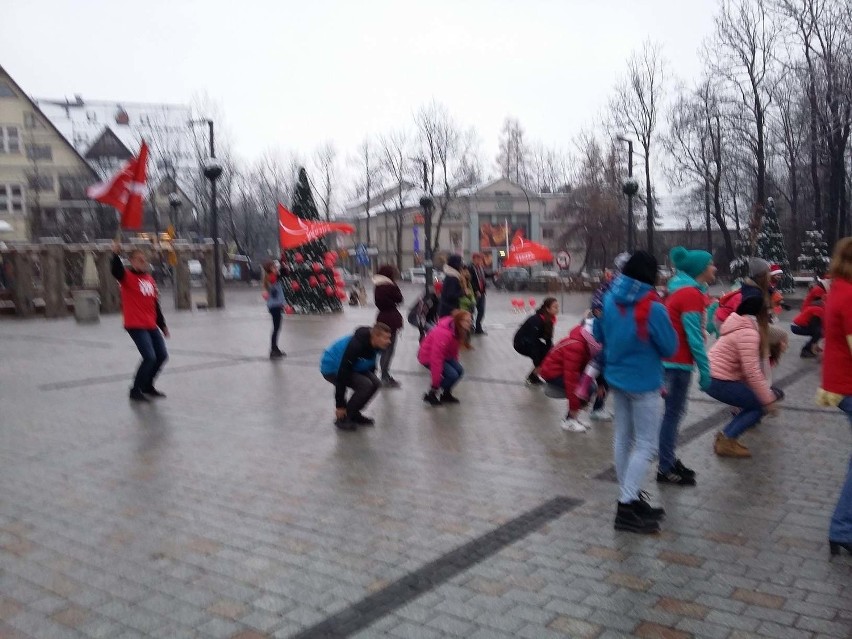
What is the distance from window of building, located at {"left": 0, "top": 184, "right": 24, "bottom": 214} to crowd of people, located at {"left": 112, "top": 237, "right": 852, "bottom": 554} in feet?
167

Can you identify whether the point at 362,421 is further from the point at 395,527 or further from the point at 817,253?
the point at 817,253

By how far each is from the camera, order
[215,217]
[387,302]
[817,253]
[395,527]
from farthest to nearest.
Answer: [817,253] → [215,217] → [387,302] → [395,527]

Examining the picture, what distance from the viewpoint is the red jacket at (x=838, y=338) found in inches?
162

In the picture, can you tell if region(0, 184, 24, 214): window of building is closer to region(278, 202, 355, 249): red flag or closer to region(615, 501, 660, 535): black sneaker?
region(278, 202, 355, 249): red flag

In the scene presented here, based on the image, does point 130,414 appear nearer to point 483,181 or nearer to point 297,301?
point 297,301

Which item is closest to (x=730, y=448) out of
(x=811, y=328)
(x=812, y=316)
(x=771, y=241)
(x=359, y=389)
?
(x=359, y=389)

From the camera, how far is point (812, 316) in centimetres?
1085

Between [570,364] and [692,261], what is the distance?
6.59 ft

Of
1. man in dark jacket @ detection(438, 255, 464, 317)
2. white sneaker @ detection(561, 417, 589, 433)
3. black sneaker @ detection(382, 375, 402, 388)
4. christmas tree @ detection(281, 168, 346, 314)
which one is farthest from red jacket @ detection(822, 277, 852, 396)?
christmas tree @ detection(281, 168, 346, 314)

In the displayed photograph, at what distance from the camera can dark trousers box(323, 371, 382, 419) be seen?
7625 mm

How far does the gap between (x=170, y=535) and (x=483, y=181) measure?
250 ft

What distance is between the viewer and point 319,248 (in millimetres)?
25844

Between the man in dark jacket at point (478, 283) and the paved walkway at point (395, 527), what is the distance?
23.4 feet

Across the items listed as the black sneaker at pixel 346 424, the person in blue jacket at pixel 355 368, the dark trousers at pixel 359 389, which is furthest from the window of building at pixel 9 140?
the black sneaker at pixel 346 424
